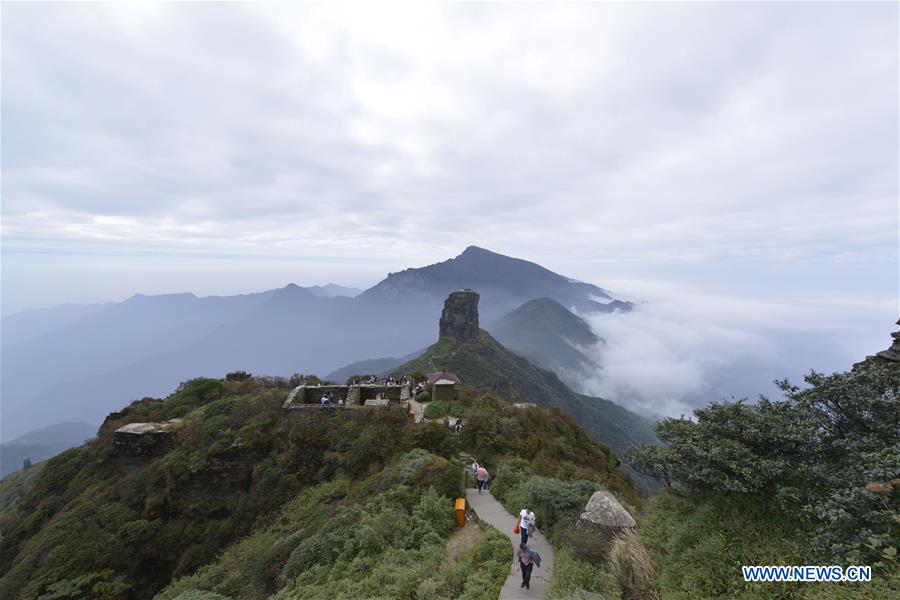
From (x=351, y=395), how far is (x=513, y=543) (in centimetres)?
1631

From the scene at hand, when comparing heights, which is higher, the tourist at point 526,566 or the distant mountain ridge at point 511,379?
the tourist at point 526,566

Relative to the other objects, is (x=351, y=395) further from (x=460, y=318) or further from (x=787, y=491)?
(x=460, y=318)

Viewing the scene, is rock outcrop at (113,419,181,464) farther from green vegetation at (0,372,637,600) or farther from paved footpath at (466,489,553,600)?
paved footpath at (466,489,553,600)

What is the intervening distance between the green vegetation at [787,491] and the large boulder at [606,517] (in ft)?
1.73

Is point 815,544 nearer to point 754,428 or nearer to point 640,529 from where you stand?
point 754,428

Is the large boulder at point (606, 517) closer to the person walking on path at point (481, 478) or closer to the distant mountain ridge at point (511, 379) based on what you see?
the person walking on path at point (481, 478)

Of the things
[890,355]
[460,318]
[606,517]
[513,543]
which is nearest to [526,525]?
[513,543]

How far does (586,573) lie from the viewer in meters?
8.38

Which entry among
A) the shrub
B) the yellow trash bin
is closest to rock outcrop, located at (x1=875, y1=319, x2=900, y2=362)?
the yellow trash bin

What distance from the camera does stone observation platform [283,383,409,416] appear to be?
23.6m

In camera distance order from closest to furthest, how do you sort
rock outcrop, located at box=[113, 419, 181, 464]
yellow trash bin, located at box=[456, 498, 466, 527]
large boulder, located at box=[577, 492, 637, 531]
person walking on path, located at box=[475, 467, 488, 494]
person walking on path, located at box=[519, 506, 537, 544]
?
large boulder, located at box=[577, 492, 637, 531] → person walking on path, located at box=[519, 506, 537, 544] → yellow trash bin, located at box=[456, 498, 466, 527] → person walking on path, located at box=[475, 467, 488, 494] → rock outcrop, located at box=[113, 419, 181, 464]

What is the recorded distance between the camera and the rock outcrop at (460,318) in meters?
114

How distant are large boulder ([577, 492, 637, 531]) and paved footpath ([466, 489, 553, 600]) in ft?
5.33

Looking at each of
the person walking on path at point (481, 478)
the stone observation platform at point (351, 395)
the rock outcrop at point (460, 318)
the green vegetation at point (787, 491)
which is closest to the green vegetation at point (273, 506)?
the person walking on path at point (481, 478)
